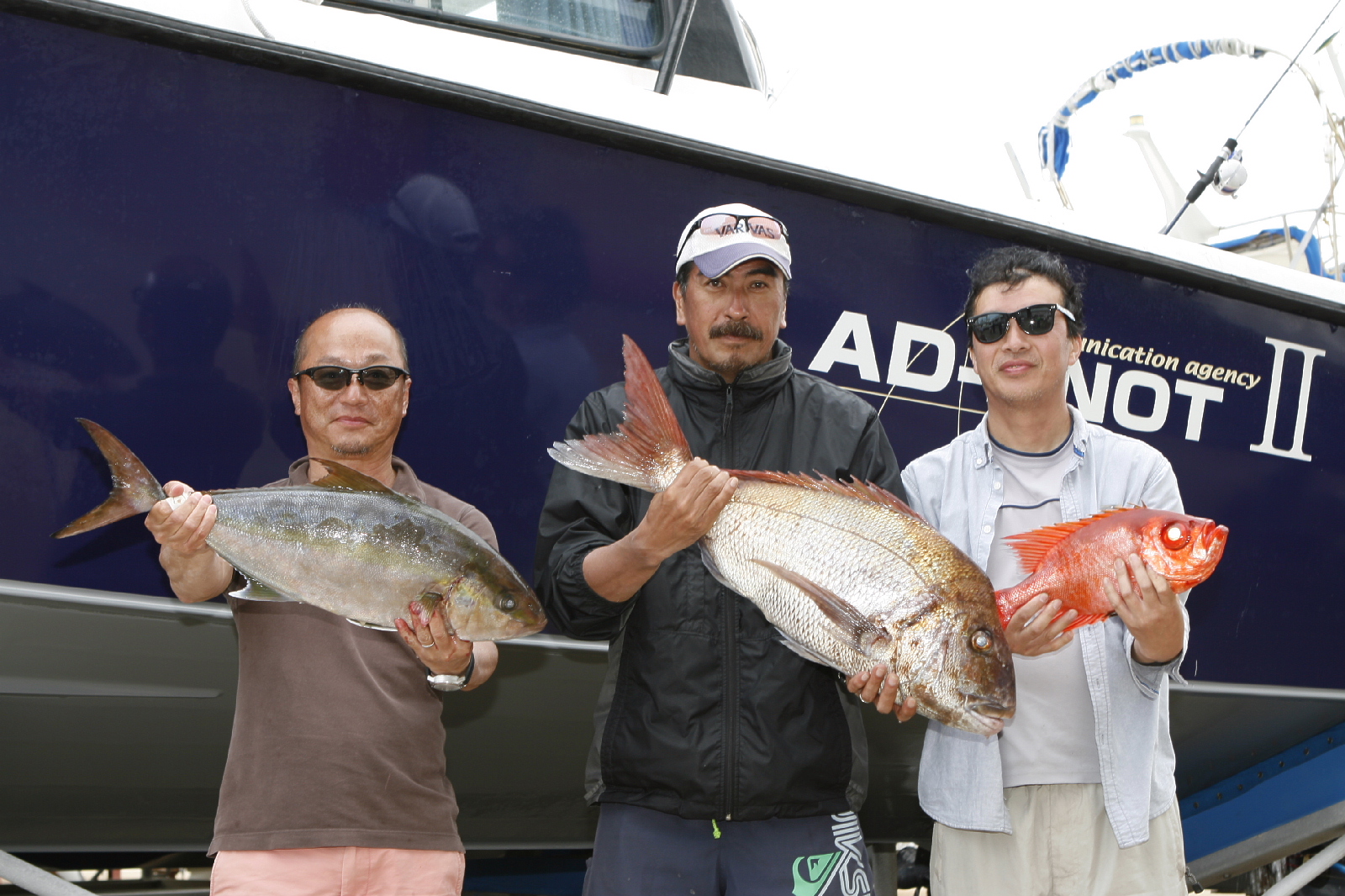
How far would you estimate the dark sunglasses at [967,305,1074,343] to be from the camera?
207 cm

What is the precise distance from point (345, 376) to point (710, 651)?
0.77 metres

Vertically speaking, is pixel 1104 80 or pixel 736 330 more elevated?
pixel 1104 80

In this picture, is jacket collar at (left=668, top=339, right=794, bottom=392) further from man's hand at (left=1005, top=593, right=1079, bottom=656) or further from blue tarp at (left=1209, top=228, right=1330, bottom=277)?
blue tarp at (left=1209, top=228, right=1330, bottom=277)

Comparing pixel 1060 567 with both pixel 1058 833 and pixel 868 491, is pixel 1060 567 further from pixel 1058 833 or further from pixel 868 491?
pixel 1058 833

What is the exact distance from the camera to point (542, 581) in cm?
198

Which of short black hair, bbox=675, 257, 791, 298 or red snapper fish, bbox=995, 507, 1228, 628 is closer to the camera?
red snapper fish, bbox=995, 507, 1228, 628

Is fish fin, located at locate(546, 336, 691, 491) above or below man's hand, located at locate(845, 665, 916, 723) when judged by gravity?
above

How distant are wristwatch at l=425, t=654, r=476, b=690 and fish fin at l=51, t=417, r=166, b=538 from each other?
50cm

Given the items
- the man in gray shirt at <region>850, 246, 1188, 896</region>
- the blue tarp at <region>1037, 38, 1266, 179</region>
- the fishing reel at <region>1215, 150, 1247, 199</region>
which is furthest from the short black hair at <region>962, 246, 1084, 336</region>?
the blue tarp at <region>1037, 38, 1266, 179</region>

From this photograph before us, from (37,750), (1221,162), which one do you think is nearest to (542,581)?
(37,750)

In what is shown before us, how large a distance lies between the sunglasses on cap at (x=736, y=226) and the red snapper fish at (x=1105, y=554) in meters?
0.69

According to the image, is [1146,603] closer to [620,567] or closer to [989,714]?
[989,714]

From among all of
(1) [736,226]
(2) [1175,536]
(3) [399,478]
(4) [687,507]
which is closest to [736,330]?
(1) [736,226]

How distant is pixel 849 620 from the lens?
66.7 inches
